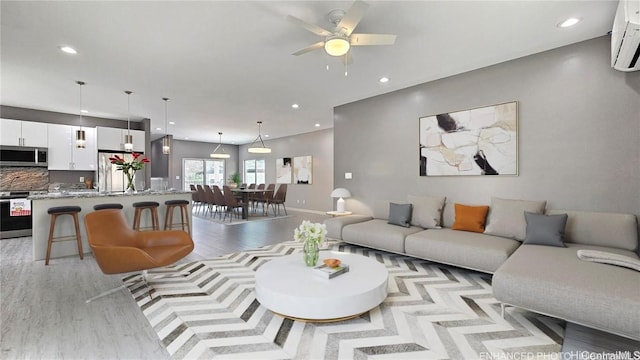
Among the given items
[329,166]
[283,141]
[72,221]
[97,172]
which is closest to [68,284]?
[72,221]

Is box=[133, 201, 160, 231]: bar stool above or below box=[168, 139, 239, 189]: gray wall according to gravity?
below

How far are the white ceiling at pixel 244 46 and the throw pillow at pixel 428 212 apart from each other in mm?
1912

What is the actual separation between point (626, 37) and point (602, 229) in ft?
6.09

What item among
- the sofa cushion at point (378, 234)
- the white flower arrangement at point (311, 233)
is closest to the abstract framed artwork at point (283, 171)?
the sofa cushion at point (378, 234)

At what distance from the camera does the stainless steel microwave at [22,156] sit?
5.50 metres

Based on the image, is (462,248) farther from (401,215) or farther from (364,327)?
(364,327)

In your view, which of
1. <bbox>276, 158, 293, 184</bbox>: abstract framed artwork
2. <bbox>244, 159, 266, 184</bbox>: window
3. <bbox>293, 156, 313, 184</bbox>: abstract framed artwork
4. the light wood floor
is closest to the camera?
the light wood floor

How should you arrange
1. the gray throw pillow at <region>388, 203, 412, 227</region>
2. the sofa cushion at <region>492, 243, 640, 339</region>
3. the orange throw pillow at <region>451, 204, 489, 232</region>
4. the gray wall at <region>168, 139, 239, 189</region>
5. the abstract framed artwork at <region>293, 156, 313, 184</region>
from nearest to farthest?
the sofa cushion at <region>492, 243, 640, 339</region>, the orange throw pillow at <region>451, 204, 489, 232</region>, the gray throw pillow at <region>388, 203, 412, 227</region>, the abstract framed artwork at <region>293, 156, 313, 184</region>, the gray wall at <region>168, 139, 239, 189</region>

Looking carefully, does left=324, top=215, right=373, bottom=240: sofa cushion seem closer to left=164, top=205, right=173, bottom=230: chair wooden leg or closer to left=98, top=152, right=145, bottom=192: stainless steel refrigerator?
left=164, top=205, right=173, bottom=230: chair wooden leg

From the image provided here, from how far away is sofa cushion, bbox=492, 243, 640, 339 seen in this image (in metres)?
1.79

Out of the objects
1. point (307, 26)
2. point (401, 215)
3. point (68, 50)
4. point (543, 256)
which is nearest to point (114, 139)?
point (68, 50)

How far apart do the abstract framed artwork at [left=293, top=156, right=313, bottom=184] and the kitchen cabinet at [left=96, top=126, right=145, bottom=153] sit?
15.7 ft

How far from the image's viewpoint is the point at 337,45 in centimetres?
246

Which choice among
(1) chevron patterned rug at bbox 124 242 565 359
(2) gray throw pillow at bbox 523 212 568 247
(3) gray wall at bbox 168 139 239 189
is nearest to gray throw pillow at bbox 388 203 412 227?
(1) chevron patterned rug at bbox 124 242 565 359
